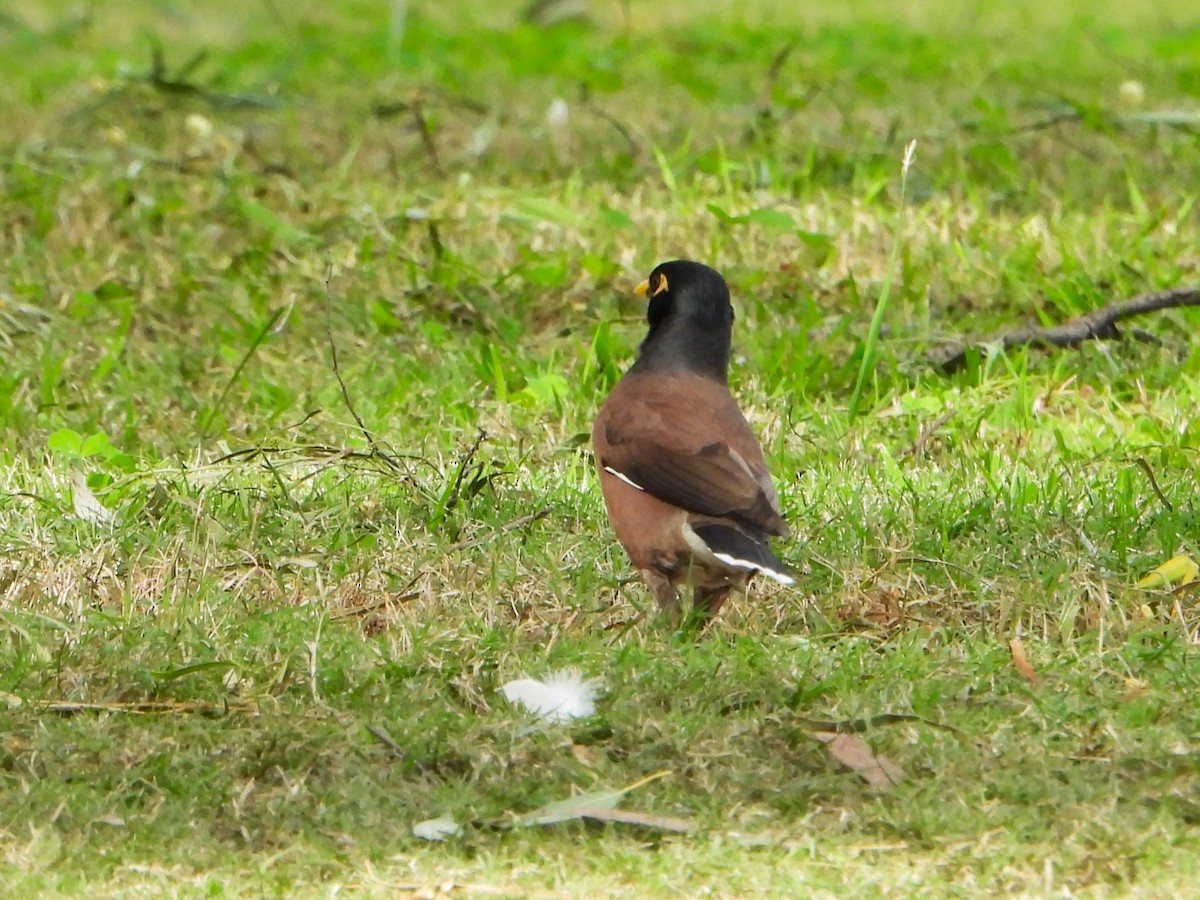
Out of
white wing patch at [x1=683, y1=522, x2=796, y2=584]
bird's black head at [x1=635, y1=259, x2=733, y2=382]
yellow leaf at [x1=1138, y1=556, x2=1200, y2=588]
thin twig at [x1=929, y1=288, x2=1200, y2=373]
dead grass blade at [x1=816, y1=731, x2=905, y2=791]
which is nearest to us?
dead grass blade at [x1=816, y1=731, x2=905, y2=791]

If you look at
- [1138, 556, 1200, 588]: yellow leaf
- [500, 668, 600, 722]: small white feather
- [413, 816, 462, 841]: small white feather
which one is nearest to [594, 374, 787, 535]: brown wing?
[500, 668, 600, 722]: small white feather

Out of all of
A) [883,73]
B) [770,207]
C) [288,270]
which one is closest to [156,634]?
[288,270]

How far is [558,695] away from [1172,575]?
4.63 ft

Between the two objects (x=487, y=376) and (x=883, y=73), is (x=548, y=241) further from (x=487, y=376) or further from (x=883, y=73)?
(x=883, y=73)

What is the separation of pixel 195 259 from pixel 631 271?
1.55 metres

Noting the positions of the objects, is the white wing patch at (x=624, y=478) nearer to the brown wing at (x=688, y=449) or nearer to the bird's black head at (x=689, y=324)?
the brown wing at (x=688, y=449)

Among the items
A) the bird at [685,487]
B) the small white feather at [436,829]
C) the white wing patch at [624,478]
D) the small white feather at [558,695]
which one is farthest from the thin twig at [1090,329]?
the small white feather at [436,829]

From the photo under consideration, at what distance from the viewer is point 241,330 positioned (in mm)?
6156

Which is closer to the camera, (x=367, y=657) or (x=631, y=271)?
(x=367, y=657)

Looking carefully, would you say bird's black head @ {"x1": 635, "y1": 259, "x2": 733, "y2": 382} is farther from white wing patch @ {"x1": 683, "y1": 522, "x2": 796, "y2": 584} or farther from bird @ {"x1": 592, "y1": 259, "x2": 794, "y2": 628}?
white wing patch @ {"x1": 683, "y1": 522, "x2": 796, "y2": 584}

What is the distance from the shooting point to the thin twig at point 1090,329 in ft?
19.2

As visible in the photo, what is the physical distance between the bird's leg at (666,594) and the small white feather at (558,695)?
0.38m

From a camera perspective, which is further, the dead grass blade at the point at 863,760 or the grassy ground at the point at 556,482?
the dead grass blade at the point at 863,760

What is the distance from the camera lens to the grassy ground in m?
3.26
